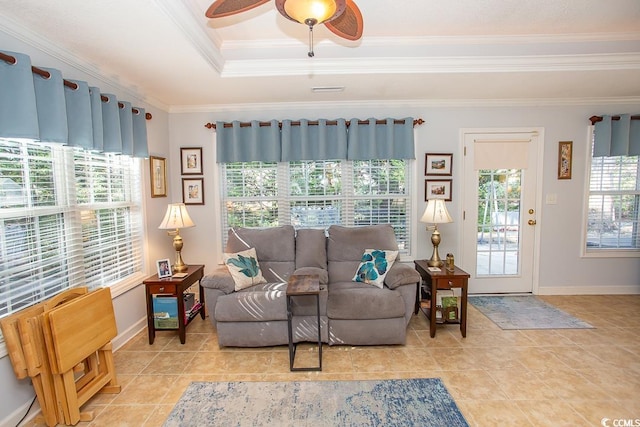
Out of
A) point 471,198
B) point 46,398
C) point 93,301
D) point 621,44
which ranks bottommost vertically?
point 46,398

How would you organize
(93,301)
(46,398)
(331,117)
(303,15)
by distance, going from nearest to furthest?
(303,15)
(46,398)
(93,301)
(331,117)

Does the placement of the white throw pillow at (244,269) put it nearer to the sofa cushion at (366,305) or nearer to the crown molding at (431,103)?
the sofa cushion at (366,305)

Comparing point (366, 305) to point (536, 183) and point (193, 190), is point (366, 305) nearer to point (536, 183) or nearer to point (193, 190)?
point (193, 190)

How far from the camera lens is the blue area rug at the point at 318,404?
6.02ft

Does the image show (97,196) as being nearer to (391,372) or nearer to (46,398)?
(46,398)

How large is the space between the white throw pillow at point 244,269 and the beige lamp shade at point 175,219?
1.72ft

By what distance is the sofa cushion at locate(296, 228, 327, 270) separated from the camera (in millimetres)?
3105

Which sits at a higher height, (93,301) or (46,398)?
(93,301)

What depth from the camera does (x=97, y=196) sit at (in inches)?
101

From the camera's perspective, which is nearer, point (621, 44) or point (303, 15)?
point (303, 15)

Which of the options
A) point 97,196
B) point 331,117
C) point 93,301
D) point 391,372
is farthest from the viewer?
point 331,117

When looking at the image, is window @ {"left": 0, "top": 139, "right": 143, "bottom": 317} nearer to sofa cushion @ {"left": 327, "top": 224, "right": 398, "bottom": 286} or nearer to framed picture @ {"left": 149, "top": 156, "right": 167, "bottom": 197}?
framed picture @ {"left": 149, "top": 156, "right": 167, "bottom": 197}

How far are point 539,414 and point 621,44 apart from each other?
2.99 m

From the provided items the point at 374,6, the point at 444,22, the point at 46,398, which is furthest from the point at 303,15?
the point at 46,398
